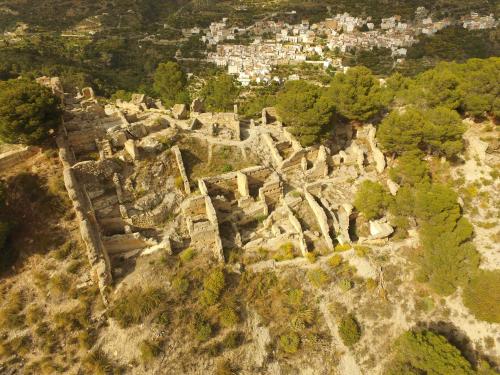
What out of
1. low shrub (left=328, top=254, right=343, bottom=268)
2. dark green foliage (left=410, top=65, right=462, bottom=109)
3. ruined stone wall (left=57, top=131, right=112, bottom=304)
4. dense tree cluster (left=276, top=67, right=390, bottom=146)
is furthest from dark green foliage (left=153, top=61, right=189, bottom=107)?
low shrub (left=328, top=254, right=343, bottom=268)

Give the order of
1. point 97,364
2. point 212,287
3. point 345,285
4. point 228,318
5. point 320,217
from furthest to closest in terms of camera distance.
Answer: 1. point 320,217
2. point 345,285
3. point 212,287
4. point 228,318
5. point 97,364

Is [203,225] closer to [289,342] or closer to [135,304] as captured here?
[135,304]

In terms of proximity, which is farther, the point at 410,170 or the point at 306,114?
the point at 306,114

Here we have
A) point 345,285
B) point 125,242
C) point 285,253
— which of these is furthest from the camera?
point 285,253

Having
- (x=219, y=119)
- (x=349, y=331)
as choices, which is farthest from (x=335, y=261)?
(x=219, y=119)

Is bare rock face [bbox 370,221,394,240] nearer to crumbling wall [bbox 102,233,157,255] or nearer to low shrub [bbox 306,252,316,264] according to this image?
low shrub [bbox 306,252,316,264]

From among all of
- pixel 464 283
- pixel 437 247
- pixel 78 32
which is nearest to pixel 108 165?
pixel 437 247

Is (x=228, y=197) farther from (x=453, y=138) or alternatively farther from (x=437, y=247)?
(x=453, y=138)
